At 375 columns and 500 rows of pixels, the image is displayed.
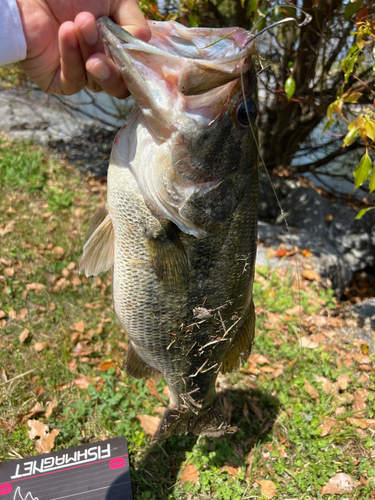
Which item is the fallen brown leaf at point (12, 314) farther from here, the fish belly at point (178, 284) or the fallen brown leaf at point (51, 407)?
the fish belly at point (178, 284)

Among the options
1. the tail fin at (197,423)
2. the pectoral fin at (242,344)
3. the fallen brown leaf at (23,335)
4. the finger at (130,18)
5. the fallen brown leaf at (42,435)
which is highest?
the finger at (130,18)

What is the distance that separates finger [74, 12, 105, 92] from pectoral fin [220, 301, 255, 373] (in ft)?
4.30

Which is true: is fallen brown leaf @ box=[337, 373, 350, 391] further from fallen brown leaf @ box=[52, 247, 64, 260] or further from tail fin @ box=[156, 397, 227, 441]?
fallen brown leaf @ box=[52, 247, 64, 260]

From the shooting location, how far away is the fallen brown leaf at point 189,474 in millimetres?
2408

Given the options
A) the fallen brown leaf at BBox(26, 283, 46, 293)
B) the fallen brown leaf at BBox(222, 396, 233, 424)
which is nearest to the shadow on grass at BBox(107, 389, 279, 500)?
the fallen brown leaf at BBox(222, 396, 233, 424)

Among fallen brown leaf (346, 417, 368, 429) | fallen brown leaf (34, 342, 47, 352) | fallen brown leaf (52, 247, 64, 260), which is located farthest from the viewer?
fallen brown leaf (52, 247, 64, 260)

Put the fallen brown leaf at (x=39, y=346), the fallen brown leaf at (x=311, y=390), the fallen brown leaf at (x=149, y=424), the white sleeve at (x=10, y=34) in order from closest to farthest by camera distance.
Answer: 1. the white sleeve at (x=10, y=34)
2. the fallen brown leaf at (x=149, y=424)
3. the fallen brown leaf at (x=311, y=390)
4. the fallen brown leaf at (x=39, y=346)

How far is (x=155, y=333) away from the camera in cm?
164

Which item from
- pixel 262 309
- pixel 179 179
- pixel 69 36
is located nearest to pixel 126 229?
pixel 179 179

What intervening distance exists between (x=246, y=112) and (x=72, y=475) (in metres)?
2.21

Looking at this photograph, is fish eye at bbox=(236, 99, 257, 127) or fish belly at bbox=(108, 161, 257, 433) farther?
fish belly at bbox=(108, 161, 257, 433)

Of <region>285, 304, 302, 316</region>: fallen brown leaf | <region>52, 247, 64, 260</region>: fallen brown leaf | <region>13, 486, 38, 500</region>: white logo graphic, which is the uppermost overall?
<region>52, 247, 64, 260</region>: fallen brown leaf

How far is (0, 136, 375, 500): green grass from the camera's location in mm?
2455

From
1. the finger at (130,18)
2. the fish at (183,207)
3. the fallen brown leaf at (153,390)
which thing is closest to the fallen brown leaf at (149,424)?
the fallen brown leaf at (153,390)
